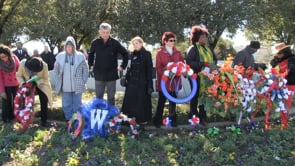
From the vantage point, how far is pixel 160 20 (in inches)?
448

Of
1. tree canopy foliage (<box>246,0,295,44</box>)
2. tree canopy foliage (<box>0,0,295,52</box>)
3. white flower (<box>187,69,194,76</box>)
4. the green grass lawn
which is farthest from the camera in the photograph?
tree canopy foliage (<box>246,0,295,44</box>)

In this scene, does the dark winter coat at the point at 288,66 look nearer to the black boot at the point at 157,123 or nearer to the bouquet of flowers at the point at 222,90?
the bouquet of flowers at the point at 222,90

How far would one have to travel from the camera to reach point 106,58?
21.6ft

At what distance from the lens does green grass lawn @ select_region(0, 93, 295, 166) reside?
508 centimetres

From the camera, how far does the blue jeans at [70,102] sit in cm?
694

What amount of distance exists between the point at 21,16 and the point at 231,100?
18411 millimetres

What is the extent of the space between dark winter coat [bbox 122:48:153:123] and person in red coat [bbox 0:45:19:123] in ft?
7.48

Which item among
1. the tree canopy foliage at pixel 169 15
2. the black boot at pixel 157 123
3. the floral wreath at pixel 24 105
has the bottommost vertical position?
the black boot at pixel 157 123

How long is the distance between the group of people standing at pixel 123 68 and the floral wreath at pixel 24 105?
14 centimetres

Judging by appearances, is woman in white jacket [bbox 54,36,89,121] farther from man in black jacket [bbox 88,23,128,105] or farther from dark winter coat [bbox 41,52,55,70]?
dark winter coat [bbox 41,52,55,70]

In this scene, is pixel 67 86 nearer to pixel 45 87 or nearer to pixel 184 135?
pixel 45 87

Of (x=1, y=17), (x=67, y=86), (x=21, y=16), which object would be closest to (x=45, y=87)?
(x=67, y=86)

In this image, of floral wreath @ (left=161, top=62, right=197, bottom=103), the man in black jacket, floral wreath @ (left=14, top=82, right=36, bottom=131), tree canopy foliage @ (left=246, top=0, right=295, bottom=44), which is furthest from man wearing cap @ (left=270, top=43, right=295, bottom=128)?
tree canopy foliage @ (left=246, top=0, right=295, bottom=44)

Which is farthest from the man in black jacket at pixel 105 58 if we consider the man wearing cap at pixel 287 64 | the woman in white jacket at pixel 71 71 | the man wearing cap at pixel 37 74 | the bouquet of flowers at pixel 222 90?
the man wearing cap at pixel 287 64
